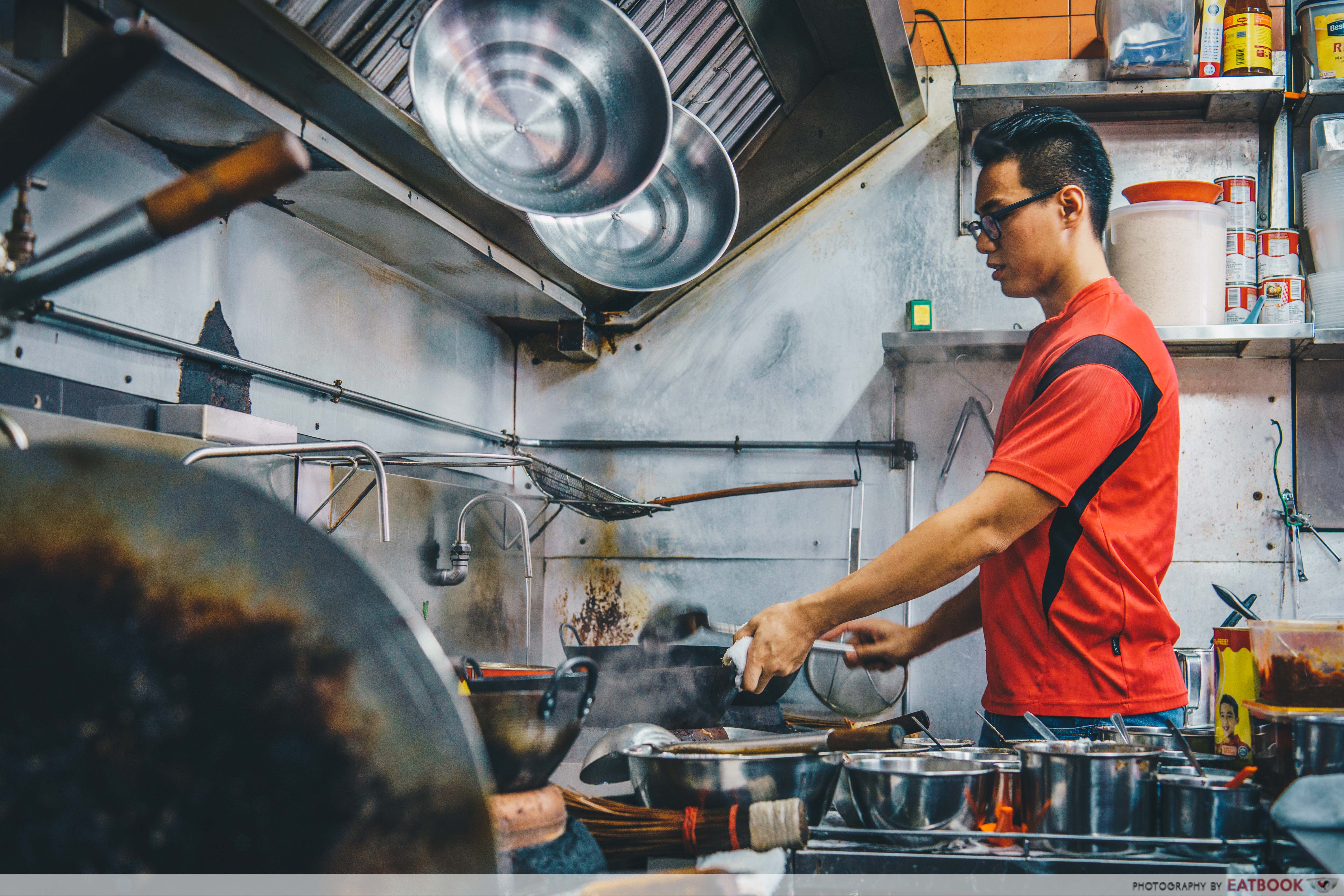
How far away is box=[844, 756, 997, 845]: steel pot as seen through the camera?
1.07 meters

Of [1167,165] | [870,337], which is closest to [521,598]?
[870,337]

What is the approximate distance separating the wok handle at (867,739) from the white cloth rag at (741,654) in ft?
0.84

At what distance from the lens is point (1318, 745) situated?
1152mm

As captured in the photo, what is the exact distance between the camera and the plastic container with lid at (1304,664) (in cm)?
134

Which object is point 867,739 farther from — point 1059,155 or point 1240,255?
point 1240,255

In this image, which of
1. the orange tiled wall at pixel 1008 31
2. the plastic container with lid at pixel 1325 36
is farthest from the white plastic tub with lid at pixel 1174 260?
the orange tiled wall at pixel 1008 31

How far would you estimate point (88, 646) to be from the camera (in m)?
0.62

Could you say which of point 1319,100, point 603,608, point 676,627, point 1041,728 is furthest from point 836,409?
point 1041,728

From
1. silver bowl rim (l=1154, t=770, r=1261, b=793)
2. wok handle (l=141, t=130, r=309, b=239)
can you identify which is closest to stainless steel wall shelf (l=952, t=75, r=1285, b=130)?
silver bowl rim (l=1154, t=770, r=1261, b=793)

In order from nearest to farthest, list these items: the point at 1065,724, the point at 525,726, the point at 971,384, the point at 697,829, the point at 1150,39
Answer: the point at 525,726 → the point at 697,829 → the point at 1065,724 → the point at 1150,39 → the point at 971,384

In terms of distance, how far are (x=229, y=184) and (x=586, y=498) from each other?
1.98 m

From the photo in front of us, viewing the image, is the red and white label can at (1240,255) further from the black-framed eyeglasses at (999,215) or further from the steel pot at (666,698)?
the steel pot at (666,698)

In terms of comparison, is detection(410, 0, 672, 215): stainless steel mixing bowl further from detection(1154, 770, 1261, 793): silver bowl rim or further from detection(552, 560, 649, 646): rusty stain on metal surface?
detection(552, 560, 649, 646): rusty stain on metal surface

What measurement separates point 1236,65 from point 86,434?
2.90 m
